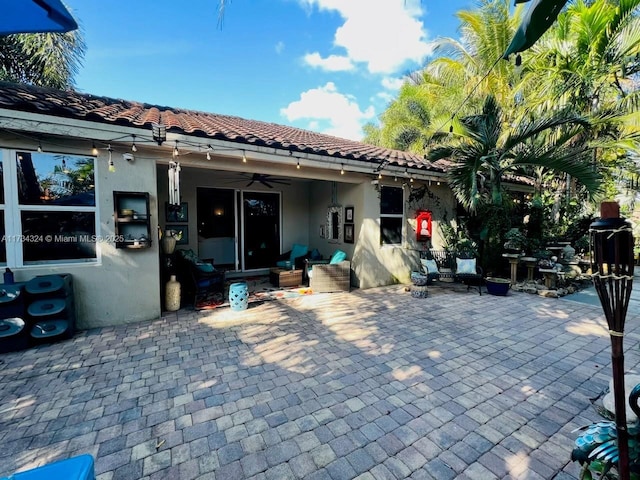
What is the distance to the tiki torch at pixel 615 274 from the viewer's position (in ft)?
3.97

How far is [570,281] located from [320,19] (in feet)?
28.6

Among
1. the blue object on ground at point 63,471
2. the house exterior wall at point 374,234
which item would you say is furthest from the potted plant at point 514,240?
the blue object on ground at point 63,471

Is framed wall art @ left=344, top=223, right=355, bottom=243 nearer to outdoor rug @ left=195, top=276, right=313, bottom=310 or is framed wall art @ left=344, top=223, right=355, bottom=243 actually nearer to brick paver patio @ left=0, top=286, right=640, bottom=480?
outdoor rug @ left=195, top=276, right=313, bottom=310

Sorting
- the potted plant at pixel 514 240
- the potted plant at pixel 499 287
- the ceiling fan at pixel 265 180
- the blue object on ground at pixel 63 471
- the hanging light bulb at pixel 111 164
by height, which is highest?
the ceiling fan at pixel 265 180

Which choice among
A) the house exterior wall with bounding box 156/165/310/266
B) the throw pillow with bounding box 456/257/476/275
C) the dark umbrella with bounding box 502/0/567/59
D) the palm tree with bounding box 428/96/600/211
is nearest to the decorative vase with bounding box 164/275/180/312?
the house exterior wall with bounding box 156/165/310/266

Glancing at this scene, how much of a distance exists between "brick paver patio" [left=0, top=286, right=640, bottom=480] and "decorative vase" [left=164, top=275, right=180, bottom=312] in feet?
2.05

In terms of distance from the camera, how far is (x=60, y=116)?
388 cm

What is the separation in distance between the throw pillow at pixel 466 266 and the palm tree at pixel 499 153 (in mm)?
1334

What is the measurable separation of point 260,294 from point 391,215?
387 centimetres

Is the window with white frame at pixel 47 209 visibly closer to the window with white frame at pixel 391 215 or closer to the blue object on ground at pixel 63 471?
the blue object on ground at pixel 63 471

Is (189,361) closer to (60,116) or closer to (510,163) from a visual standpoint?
(60,116)

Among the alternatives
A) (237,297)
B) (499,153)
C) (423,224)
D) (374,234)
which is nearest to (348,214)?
(374,234)

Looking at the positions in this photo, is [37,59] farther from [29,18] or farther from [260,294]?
[29,18]

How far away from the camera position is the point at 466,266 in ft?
23.1
